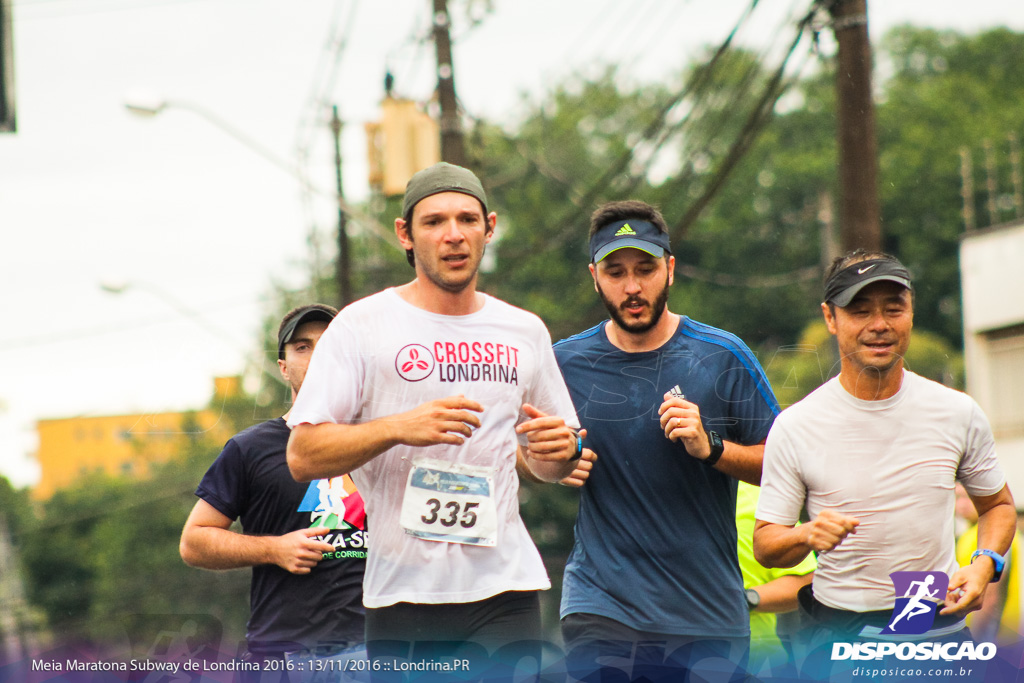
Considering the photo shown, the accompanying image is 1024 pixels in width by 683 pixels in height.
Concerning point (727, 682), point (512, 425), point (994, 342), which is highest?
point (994, 342)

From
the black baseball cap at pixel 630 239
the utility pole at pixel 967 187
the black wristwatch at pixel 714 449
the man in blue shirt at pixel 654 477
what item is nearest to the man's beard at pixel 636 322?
the man in blue shirt at pixel 654 477

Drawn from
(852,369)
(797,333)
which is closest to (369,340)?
(852,369)

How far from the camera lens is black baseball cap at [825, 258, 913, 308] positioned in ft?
11.7

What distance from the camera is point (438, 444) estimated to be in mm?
Answer: 3453

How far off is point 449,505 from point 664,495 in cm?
95

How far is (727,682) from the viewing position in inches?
157

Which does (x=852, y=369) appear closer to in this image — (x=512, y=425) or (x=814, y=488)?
(x=814, y=488)

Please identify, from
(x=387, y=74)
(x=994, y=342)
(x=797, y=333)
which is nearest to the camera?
(x=387, y=74)

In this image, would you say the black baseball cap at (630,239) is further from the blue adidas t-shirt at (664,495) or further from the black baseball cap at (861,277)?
the black baseball cap at (861,277)

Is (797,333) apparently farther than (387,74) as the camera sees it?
Yes

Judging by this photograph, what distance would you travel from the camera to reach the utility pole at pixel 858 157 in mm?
6469

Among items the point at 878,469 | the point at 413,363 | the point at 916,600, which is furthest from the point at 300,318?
the point at 916,600

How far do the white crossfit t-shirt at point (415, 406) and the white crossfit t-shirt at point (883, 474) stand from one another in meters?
0.84

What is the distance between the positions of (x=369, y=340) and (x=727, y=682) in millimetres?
1744
